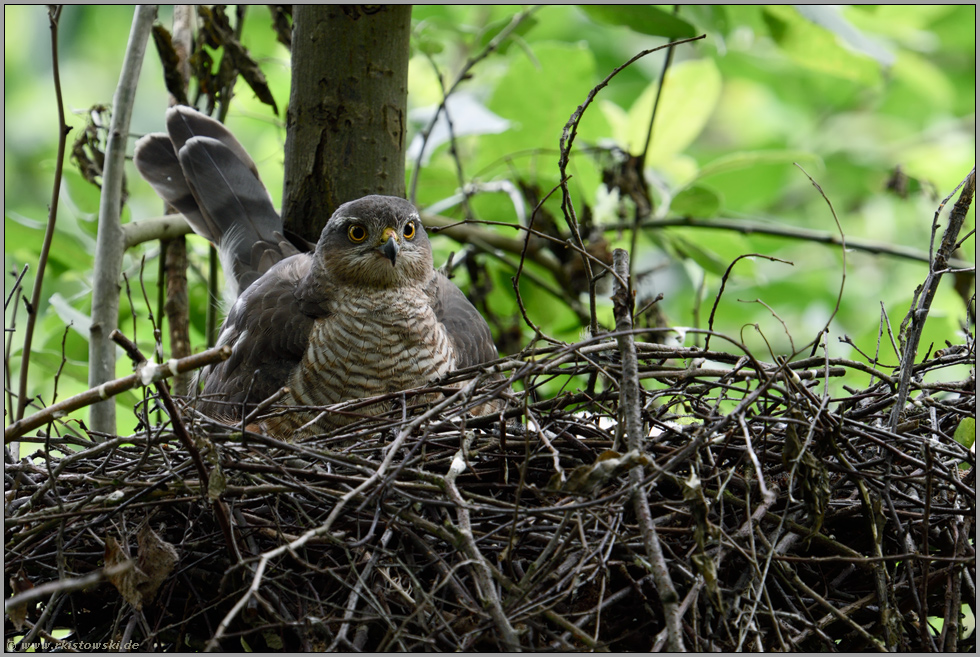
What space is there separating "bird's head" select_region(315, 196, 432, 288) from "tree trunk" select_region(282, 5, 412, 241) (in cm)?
16

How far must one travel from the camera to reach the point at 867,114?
7426 millimetres

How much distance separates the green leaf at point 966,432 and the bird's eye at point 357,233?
5.99 ft

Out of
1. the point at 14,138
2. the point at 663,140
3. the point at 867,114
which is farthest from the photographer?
the point at 14,138

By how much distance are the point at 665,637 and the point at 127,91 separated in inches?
94.1

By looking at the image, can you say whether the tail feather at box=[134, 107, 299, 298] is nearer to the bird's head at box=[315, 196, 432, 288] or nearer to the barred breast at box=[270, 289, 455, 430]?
the bird's head at box=[315, 196, 432, 288]

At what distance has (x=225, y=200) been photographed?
313 centimetres

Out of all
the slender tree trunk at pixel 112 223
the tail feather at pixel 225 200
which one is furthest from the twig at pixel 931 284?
the slender tree trunk at pixel 112 223

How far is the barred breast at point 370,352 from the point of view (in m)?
2.61

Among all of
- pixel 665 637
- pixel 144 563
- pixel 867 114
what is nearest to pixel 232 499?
pixel 144 563

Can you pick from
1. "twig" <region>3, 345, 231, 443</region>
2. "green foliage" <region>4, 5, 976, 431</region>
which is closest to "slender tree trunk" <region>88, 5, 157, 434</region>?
"green foliage" <region>4, 5, 976, 431</region>

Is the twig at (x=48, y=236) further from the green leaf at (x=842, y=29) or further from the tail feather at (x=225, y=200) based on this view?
the green leaf at (x=842, y=29)

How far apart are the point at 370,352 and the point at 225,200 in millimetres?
973

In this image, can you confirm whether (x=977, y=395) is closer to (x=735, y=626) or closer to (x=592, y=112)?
(x=735, y=626)

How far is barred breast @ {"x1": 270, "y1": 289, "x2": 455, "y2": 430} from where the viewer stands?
2605 millimetres
